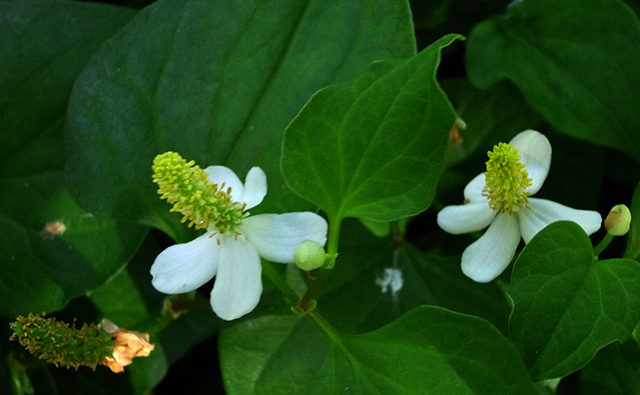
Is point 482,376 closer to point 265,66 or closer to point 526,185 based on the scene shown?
point 526,185

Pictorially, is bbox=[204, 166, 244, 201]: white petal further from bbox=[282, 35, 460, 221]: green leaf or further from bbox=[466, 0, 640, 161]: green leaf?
bbox=[466, 0, 640, 161]: green leaf

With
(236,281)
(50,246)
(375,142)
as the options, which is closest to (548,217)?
(375,142)

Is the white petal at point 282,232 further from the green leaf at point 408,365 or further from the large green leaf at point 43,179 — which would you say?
the large green leaf at point 43,179

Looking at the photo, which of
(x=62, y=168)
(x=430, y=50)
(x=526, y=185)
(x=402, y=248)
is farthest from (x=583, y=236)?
(x=62, y=168)

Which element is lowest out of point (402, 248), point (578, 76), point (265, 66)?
point (402, 248)

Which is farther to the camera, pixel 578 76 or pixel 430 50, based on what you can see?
pixel 578 76

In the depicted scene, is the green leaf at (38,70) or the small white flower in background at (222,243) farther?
the green leaf at (38,70)

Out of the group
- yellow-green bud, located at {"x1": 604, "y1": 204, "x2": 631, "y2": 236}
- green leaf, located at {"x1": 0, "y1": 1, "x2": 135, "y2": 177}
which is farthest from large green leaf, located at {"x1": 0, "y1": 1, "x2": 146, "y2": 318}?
yellow-green bud, located at {"x1": 604, "y1": 204, "x2": 631, "y2": 236}

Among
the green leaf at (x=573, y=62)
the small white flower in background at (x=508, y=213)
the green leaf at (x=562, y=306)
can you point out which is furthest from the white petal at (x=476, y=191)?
the green leaf at (x=573, y=62)
